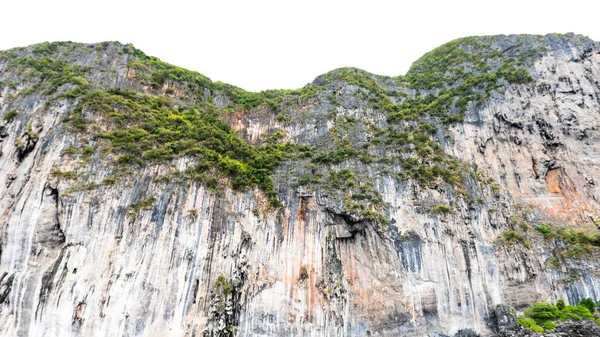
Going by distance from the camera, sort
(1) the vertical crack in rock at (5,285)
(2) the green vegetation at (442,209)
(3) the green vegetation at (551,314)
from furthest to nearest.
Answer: (2) the green vegetation at (442,209) < (3) the green vegetation at (551,314) < (1) the vertical crack in rock at (5,285)

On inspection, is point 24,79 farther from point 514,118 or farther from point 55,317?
point 514,118

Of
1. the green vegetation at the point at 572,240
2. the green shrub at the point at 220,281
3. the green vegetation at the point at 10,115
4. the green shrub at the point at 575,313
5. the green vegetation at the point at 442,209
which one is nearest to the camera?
the green shrub at the point at 575,313

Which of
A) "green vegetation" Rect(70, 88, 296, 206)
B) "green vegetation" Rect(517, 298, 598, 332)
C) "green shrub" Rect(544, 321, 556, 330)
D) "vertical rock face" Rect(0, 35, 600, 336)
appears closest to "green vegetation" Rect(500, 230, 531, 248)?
"vertical rock face" Rect(0, 35, 600, 336)

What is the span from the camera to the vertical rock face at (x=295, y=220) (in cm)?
2095

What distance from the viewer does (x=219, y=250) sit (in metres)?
23.4

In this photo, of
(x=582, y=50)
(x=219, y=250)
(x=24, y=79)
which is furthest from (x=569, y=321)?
(x=24, y=79)

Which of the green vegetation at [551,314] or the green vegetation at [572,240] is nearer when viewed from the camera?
the green vegetation at [551,314]

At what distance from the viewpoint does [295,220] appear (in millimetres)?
26469

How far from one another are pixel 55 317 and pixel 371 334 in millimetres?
16957

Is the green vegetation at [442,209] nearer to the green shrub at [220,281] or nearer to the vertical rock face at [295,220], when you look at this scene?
the vertical rock face at [295,220]

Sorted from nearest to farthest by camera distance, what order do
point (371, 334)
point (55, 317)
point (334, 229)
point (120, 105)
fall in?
point (55, 317) < point (371, 334) < point (334, 229) < point (120, 105)

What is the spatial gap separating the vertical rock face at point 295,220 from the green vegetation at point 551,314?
876 mm

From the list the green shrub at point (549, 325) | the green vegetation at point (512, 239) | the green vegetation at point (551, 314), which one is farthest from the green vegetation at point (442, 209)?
the green shrub at point (549, 325)

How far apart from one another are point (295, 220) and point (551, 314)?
1579 cm
